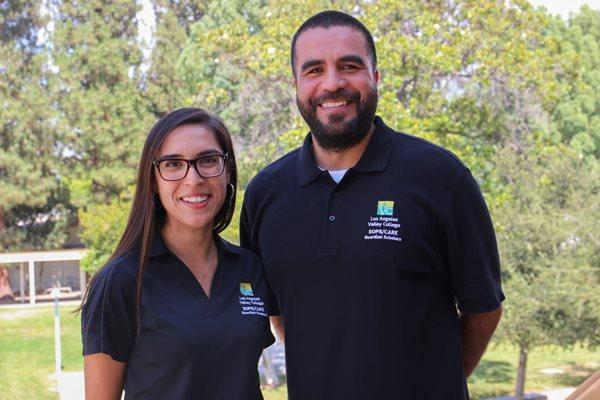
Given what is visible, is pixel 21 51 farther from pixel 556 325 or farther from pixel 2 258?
pixel 556 325

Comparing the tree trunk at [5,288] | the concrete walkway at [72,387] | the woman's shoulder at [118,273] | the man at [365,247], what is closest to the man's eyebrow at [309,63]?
the man at [365,247]

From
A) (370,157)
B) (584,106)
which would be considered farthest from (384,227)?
(584,106)

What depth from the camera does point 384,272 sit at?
8.18 feet

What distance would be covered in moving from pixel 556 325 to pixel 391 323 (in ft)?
42.8

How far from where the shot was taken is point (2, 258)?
26844 millimetres

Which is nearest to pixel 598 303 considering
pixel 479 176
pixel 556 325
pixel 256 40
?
pixel 556 325

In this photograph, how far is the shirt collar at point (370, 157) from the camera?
2594 mm

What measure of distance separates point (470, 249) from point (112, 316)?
1.08 metres

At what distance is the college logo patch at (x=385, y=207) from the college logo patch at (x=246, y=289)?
45 centimetres

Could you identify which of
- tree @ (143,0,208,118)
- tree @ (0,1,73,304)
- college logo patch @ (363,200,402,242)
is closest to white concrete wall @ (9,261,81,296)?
tree @ (0,1,73,304)

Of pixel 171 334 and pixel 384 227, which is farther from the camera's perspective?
pixel 384 227

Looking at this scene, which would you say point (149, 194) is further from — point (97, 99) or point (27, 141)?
point (27, 141)

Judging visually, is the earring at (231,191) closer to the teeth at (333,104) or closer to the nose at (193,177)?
the nose at (193,177)

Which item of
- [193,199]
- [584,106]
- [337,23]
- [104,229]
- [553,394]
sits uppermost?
[584,106]
